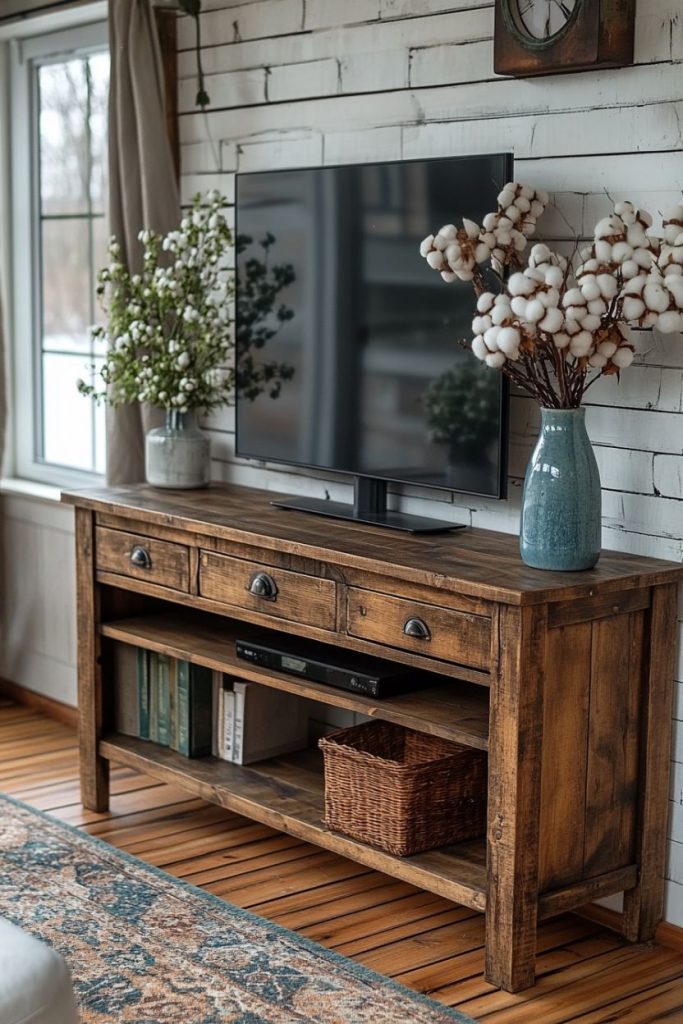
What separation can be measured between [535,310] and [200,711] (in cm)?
154

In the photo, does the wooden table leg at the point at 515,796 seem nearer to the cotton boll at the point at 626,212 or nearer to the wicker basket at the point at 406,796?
the wicker basket at the point at 406,796

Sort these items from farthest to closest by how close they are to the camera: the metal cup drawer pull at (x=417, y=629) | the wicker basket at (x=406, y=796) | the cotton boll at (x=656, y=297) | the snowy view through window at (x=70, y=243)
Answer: the snowy view through window at (x=70, y=243)
the wicker basket at (x=406, y=796)
the metal cup drawer pull at (x=417, y=629)
the cotton boll at (x=656, y=297)

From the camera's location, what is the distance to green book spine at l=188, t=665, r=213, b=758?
3.53 metres

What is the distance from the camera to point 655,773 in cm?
280

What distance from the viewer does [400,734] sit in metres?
3.24

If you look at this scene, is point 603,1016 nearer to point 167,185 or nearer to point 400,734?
point 400,734

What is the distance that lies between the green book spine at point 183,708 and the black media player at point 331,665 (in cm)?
35

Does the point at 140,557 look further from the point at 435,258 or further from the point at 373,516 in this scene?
the point at 435,258

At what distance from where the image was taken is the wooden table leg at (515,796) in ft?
8.28

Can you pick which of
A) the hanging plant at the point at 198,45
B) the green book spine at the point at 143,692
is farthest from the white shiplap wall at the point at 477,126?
the green book spine at the point at 143,692

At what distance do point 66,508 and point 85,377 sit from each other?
45 centimetres

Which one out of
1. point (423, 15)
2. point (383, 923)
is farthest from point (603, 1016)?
point (423, 15)

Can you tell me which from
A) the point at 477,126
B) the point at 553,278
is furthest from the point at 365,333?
the point at 553,278

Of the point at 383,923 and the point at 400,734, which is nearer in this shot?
the point at 383,923
